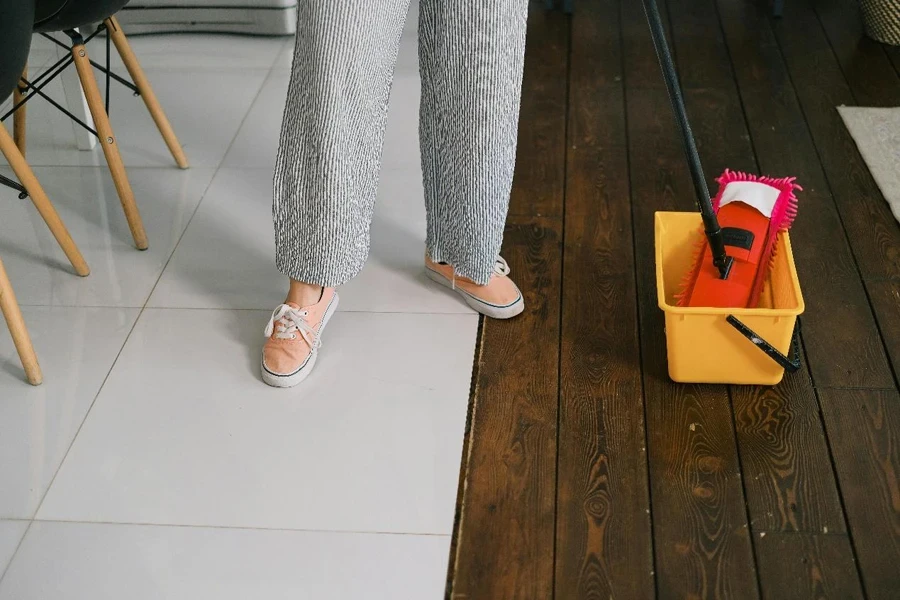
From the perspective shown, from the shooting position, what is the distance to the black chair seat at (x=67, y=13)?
1507 mm

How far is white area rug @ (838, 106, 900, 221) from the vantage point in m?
1.92

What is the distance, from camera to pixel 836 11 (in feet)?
8.72

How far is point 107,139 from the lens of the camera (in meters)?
1.73

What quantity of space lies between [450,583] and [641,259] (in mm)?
774

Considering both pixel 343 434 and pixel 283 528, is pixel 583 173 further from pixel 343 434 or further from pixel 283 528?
pixel 283 528

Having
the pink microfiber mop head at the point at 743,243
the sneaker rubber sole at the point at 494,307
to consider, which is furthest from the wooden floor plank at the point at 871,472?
the sneaker rubber sole at the point at 494,307

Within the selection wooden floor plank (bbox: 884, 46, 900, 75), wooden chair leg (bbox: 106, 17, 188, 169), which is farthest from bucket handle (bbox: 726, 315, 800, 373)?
wooden floor plank (bbox: 884, 46, 900, 75)

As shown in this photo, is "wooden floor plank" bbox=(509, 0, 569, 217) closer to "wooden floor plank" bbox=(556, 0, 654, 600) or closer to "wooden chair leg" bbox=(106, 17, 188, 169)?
"wooden floor plank" bbox=(556, 0, 654, 600)

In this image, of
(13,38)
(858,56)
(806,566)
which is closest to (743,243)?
(806,566)

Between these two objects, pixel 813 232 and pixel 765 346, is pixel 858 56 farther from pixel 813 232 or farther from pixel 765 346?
pixel 765 346

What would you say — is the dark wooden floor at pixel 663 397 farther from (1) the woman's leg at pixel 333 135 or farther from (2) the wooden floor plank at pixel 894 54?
(1) the woman's leg at pixel 333 135

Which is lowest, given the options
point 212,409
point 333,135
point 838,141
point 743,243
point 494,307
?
point 212,409

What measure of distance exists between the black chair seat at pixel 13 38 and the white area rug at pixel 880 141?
60.1 inches

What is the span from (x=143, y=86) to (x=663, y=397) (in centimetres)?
114
